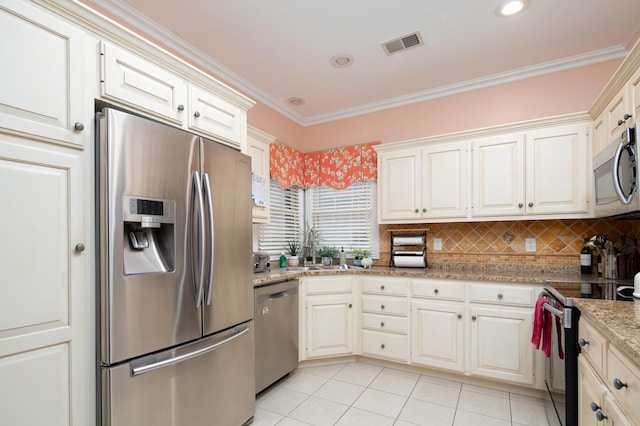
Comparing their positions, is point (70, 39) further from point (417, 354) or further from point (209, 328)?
point (417, 354)

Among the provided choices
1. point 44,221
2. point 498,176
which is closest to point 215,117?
→ point 44,221

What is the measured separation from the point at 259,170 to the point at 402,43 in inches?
64.0

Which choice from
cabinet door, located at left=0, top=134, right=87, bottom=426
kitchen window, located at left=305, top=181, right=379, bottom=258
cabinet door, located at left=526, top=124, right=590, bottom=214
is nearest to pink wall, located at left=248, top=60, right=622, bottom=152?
cabinet door, located at left=526, top=124, right=590, bottom=214

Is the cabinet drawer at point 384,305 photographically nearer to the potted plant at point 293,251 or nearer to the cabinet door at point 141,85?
the potted plant at point 293,251

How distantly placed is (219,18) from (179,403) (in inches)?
98.1

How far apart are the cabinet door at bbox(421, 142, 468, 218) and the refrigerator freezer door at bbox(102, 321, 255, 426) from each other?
80.3 inches

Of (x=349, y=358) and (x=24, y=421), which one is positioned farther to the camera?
(x=349, y=358)

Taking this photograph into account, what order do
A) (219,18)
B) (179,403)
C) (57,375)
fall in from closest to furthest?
(57,375)
(179,403)
(219,18)

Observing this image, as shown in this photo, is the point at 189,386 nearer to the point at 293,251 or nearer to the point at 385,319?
the point at 385,319

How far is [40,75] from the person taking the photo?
1.31 m

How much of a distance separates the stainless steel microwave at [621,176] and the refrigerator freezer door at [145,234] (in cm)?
237

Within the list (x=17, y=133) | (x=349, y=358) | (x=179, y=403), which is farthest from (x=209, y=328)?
(x=349, y=358)

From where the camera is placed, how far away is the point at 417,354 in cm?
298

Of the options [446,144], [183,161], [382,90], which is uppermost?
[382,90]
